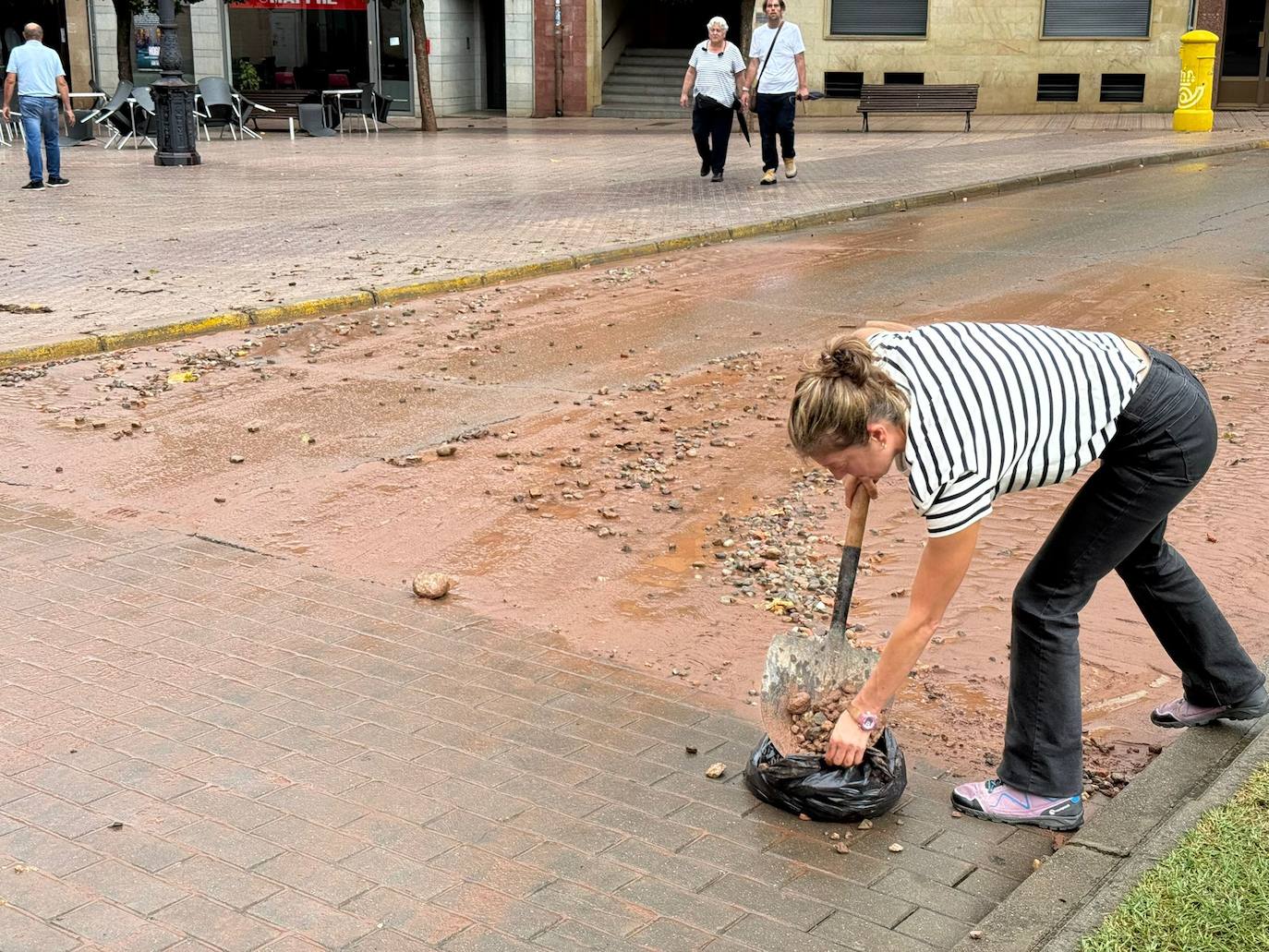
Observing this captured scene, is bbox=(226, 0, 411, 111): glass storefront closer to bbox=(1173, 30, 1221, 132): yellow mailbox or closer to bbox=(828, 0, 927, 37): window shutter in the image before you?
bbox=(828, 0, 927, 37): window shutter

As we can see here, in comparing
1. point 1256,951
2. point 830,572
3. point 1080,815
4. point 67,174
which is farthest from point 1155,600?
point 67,174

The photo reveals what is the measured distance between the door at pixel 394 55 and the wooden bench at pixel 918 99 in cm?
1090

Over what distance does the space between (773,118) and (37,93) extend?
29.1 ft

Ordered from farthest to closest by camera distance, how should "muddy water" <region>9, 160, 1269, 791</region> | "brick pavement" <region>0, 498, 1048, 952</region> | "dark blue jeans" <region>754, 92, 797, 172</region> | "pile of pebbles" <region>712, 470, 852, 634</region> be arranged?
"dark blue jeans" <region>754, 92, 797, 172</region> → "pile of pebbles" <region>712, 470, 852, 634</region> → "muddy water" <region>9, 160, 1269, 791</region> → "brick pavement" <region>0, 498, 1048, 952</region>

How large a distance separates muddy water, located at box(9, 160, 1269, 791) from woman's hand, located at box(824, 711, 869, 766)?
656 millimetres

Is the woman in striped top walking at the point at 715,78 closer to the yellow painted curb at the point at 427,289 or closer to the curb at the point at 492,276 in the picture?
the curb at the point at 492,276

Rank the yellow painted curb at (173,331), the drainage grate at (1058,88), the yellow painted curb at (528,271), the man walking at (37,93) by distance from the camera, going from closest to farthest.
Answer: the yellow painted curb at (173,331), the yellow painted curb at (528,271), the man walking at (37,93), the drainage grate at (1058,88)

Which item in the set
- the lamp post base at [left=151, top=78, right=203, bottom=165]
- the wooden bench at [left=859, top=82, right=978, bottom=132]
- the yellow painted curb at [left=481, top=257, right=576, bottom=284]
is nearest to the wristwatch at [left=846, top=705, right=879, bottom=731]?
the yellow painted curb at [left=481, top=257, right=576, bottom=284]

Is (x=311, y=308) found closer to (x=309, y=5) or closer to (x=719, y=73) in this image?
(x=719, y=73)

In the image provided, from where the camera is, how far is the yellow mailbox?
79.2 ft

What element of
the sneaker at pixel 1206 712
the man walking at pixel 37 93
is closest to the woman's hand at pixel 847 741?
the sneaker at pixel 1206 712

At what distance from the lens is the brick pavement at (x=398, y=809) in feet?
11.1

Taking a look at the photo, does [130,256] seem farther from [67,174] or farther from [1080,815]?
[1080,815]

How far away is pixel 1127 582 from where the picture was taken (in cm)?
398
